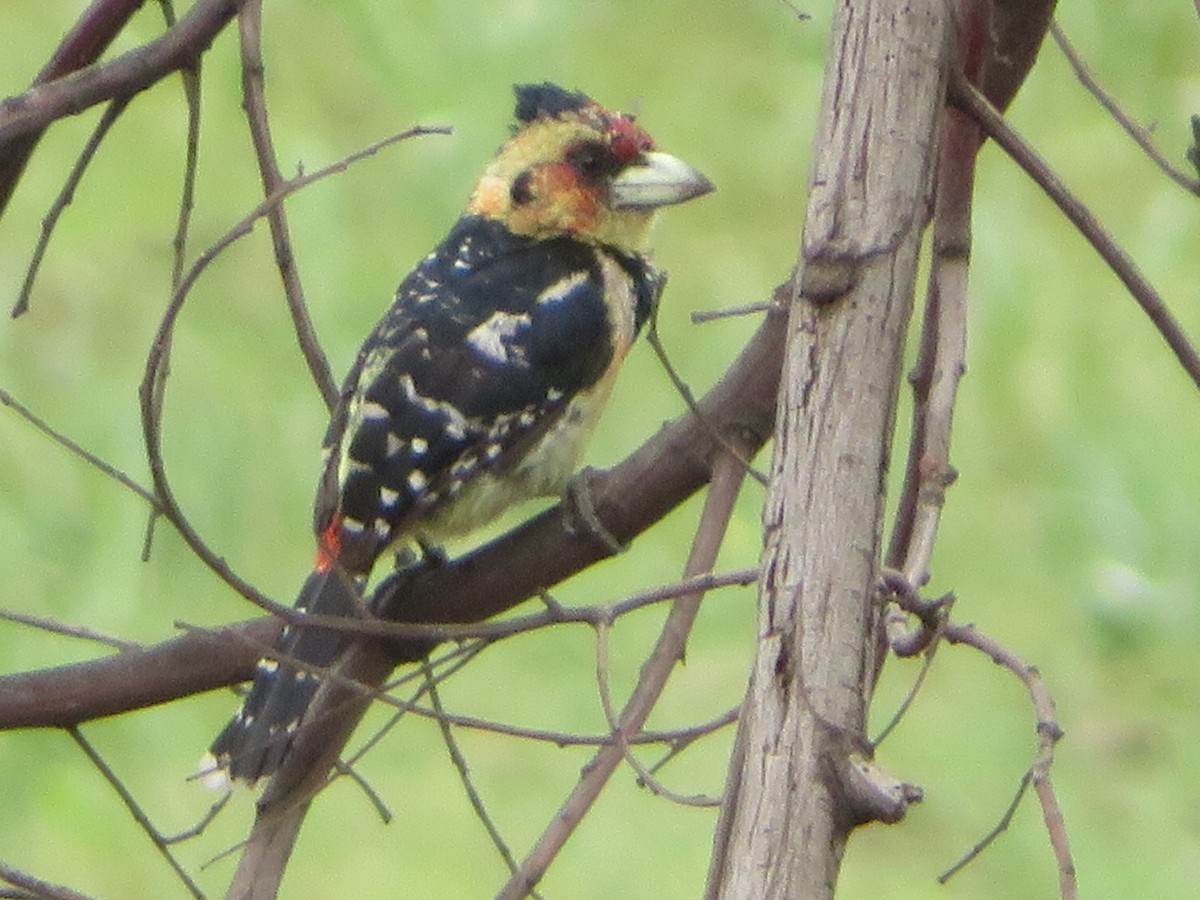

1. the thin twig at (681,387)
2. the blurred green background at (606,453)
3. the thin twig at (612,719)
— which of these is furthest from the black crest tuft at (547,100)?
the thin twig at (612,719)

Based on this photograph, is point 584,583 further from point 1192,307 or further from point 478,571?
point 478,571

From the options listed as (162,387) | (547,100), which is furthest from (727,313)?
(547,100)

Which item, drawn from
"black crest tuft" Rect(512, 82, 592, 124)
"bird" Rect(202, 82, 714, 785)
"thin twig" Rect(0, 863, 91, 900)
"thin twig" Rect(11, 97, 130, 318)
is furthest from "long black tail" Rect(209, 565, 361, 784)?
"black crest tuft" Rect(512, 82, 592, 124)

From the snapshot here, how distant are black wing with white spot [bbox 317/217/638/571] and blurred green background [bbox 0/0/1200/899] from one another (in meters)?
0.51

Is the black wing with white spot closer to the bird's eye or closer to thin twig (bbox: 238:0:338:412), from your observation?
the bird's eye

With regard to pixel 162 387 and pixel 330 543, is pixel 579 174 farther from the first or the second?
pixel 162 387

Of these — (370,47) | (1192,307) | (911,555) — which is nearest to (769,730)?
(911,555)

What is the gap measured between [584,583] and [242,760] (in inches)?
86.7

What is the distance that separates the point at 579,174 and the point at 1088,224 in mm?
1860

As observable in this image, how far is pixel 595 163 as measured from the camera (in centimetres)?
347

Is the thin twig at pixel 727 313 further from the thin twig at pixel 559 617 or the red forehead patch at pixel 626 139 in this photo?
the red forehead patch at pixel 626 139

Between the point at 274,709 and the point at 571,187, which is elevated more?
the point at 571,187

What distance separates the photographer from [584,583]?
4914mm

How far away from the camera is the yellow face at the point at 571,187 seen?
347 centimetres
